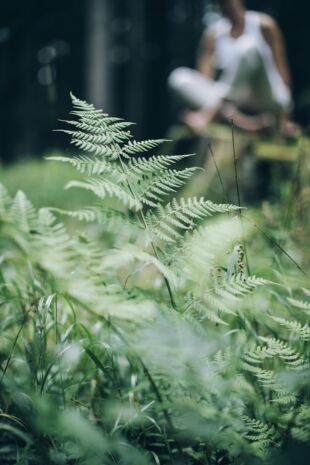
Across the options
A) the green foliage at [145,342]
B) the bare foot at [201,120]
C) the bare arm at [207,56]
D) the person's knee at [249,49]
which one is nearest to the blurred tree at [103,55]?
the bare arm at [207,56]

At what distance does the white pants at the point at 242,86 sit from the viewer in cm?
290

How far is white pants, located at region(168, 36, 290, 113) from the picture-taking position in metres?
2.90

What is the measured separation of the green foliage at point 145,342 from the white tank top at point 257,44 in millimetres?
2291

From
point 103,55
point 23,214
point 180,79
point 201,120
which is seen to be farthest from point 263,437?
point 103,55

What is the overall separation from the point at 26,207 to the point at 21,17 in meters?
8.83

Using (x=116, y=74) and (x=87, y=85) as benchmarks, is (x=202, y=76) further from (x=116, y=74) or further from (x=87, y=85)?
(x=116, y=74)

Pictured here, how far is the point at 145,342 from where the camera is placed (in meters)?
0.55

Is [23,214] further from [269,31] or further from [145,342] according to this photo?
[269,31]

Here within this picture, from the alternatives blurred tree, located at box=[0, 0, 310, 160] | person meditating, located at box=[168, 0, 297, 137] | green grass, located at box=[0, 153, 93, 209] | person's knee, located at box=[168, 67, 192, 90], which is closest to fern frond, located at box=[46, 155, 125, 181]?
green grass, located at box=[0, 153, 93, 209]

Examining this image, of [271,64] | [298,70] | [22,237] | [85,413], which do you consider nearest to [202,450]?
[85,413]

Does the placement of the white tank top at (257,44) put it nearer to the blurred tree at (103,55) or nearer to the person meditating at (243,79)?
the person meditating at (243,79)

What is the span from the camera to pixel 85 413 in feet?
2.89

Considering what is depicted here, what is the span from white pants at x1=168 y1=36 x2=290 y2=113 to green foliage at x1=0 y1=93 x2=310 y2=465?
86.0 inches

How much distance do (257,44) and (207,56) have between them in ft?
1.73
